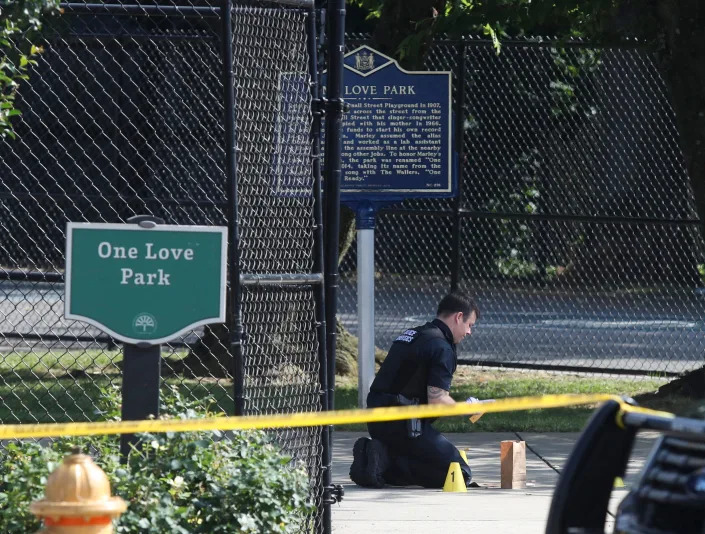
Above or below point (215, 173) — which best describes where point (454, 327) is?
below

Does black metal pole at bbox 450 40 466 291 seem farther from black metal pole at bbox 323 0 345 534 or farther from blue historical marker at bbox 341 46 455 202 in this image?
black metal pole at bbox 323 0 345 534

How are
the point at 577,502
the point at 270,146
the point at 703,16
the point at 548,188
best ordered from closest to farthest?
1. the point at 577,502
2. the point at 270,146
3. the point at 703,16
4. the point at 548,188

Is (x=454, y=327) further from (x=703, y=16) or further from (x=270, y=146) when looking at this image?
(x=703, y=16)

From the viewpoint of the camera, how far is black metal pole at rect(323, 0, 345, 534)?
17.9 ft

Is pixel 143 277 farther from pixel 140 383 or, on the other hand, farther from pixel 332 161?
pixel 332 161

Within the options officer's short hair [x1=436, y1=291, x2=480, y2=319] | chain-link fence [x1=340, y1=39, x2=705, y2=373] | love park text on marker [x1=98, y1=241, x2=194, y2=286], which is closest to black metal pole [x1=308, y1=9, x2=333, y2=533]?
love park text on marker [x1=98, y1=241, x2=194, y2=286]

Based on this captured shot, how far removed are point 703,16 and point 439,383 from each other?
4.14 metres

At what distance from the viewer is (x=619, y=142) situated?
50.5 ft

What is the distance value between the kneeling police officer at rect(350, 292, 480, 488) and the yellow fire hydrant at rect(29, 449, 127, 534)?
369 centimetres

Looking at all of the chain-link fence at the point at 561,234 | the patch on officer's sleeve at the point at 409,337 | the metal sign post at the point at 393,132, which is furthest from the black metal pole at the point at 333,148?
the chain-link fence at the point at 561,234

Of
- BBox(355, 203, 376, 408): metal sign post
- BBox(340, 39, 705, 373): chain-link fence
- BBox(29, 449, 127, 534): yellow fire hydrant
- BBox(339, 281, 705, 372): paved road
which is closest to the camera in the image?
BBox(29, 449, 127, 534): yellow fire hydrant

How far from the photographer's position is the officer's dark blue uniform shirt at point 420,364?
7.16 metres

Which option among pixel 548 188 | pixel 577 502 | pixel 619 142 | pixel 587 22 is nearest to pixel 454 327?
pixel 577 502

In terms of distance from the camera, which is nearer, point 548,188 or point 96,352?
point 96,352
